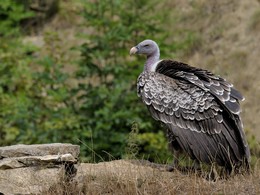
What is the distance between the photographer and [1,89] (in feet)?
50.4

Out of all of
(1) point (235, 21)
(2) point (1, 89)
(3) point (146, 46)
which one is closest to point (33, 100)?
(2) point (1, 89)

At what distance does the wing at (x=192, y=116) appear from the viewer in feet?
30.5

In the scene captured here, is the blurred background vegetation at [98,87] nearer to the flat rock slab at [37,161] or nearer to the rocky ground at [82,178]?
the rocky ground at [82,178]

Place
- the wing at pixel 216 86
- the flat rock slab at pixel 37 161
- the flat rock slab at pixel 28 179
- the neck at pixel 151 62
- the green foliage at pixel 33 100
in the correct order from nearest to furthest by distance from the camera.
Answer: the flat rock slab at pixel 28 179
the flat rock slab at pixel 37 161
the wing at pixel 216 86
the neck at pixel 151 62
the green foliage at pixel 33 100

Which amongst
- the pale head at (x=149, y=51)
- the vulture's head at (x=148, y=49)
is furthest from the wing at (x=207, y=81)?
the vulture's head at (x=148, y=49)

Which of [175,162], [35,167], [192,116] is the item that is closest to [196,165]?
[175,162]

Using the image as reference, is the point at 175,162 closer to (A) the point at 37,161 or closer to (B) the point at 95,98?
(A) the point at 37,161

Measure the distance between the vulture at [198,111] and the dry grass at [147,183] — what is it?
578 millimetres

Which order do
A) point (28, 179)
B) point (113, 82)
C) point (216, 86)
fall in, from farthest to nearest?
point (113, 82)
point (216, 86)
point (28, 179)

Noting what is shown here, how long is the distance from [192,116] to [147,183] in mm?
1754

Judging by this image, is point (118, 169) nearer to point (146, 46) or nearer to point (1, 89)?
point (146, 46)

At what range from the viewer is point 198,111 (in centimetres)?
952

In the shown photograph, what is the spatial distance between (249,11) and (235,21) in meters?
0.48

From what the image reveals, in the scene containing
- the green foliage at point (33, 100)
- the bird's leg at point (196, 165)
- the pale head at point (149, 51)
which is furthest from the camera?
the green foliage at point (33, 100)
